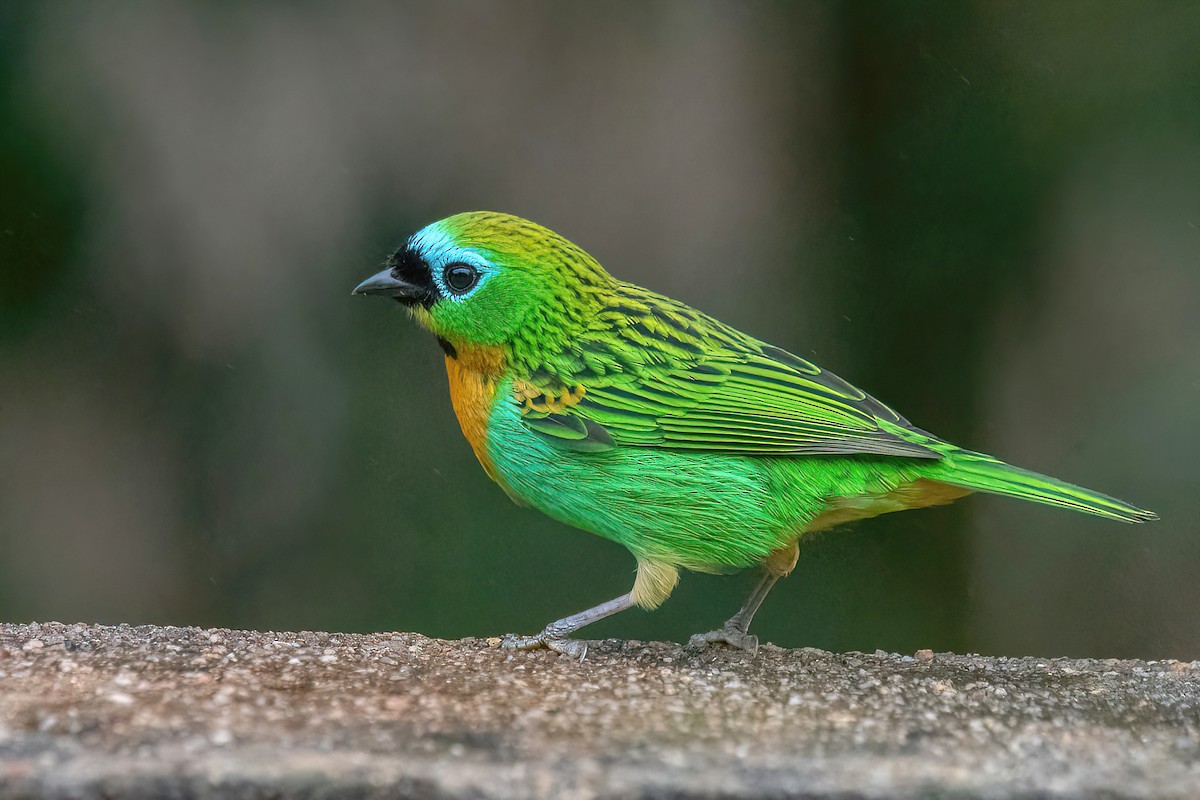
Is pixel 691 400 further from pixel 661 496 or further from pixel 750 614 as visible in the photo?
pixel 750 614

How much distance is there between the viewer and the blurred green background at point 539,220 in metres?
4.53

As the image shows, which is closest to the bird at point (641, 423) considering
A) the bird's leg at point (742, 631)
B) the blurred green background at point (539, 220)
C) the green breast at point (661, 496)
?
the green breast at point (661, 496)

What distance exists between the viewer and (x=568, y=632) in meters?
3.79

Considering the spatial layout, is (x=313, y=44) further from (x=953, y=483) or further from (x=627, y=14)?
(x=953, y=483)

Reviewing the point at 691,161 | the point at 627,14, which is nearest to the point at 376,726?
the point at 691,161

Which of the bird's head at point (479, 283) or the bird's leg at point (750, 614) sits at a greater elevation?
the bird's head at point (479, 283)

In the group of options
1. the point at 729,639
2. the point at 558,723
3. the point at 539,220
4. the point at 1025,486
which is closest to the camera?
the point at 558,723

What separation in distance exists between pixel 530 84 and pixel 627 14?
0.49 meters

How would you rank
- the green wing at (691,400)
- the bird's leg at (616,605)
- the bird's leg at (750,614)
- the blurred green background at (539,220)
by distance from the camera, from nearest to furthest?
the green wing at (691,400) < the bird's leg at (616,605) < the bird's leg at (750,614) < the blurred green background at (539,220)

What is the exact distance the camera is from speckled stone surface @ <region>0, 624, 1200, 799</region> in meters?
2.39

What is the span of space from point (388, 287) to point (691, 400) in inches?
40.9

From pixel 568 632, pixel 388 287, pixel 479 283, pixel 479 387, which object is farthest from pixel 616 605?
pixel 388 287

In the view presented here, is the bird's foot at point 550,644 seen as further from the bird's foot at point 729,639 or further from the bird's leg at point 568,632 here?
the bird's foot at point 729,639

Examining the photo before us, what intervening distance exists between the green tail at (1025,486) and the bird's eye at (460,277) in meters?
1.57
